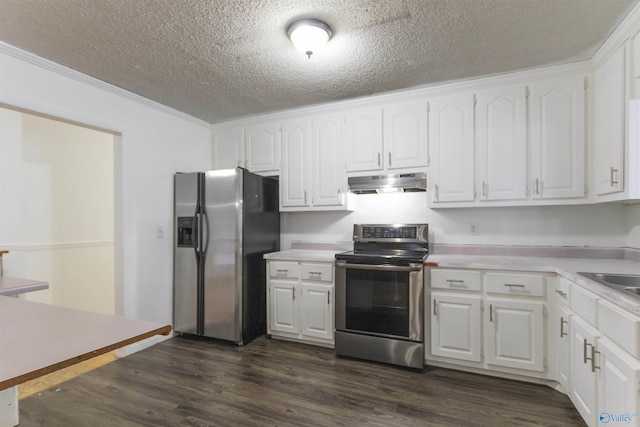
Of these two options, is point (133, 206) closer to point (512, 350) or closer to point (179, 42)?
point (179, 42)

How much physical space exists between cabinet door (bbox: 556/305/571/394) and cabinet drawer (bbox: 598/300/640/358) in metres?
0.46

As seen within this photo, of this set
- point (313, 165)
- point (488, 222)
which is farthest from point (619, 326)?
point (313, 165)

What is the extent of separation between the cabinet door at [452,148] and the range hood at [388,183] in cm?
11

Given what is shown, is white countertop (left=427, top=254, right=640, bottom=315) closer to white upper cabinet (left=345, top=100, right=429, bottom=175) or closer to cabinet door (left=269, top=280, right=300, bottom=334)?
white upper cabinet (left=345, top=100, right=429, bottom=175)

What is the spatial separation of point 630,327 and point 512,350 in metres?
1.11

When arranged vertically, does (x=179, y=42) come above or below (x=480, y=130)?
above

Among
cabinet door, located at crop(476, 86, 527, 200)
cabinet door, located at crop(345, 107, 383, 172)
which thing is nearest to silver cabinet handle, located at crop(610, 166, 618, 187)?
cabinet door, located at crop(476, 86, 527, 200)

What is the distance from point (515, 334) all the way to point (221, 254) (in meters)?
2.53

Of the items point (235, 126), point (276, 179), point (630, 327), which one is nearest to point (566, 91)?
point (630, 327)

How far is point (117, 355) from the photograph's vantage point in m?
2.79

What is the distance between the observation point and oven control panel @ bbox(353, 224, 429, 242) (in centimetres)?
294

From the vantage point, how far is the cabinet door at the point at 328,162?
3.16 m

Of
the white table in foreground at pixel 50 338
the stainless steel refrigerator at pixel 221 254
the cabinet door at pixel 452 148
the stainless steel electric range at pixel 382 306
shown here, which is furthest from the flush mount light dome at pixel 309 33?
the white table in foreground at pixel 50 338

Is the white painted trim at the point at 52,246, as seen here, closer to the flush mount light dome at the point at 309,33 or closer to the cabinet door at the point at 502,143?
the flush mount light dome at the point at 309,33
